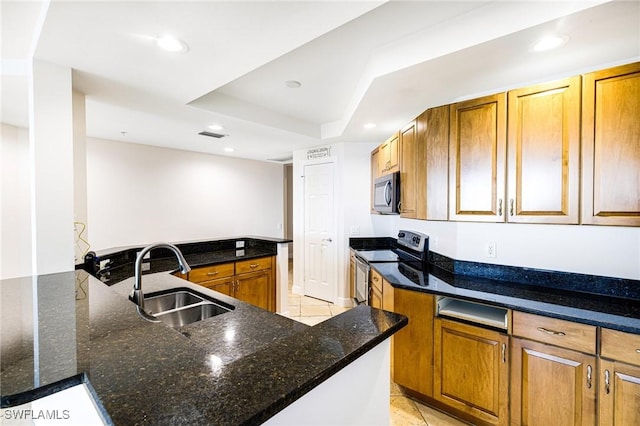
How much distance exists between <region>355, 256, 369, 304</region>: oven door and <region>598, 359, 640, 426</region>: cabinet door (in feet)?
5.77

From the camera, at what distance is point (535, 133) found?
1.74 meters

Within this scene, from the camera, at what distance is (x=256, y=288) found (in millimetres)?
3229

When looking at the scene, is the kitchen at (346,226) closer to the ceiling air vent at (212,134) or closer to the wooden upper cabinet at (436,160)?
the wooden upper cabinet at (436,160)

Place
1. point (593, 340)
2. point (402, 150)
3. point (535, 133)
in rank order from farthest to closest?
point (402, 150), point (535, 133), point (593, 340)

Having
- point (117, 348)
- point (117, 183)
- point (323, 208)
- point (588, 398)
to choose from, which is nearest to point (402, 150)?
point (323, 208)

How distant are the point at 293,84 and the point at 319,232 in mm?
2332

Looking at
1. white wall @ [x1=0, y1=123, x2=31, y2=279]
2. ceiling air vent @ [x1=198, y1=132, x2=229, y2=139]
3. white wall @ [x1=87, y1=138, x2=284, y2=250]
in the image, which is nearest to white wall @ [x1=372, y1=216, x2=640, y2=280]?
ceiling air vent @ [x1=198, y1=132, x2=229, y2=139]

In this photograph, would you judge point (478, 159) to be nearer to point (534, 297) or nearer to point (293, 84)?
point (534, 297)

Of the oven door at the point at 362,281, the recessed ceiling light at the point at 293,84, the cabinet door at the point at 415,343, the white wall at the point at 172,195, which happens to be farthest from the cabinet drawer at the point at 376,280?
the white wall at the point at 172,195

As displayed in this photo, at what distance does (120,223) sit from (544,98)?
4867 mm

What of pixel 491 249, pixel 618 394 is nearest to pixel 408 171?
pixel 491 249

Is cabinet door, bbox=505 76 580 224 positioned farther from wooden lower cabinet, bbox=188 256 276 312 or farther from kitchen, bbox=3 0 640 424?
wooden lower cabinet, bbox=188 256 276 312

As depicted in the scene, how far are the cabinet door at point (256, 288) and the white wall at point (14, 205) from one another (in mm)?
2479

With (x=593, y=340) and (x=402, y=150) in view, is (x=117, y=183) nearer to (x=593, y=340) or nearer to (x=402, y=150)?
(x=402, y=150)
